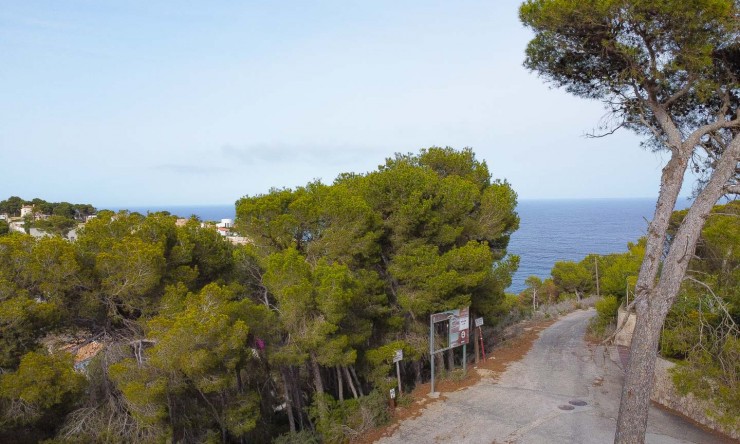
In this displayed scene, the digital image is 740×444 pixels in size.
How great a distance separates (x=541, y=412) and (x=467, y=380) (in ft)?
9.71

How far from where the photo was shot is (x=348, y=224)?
11.0 m

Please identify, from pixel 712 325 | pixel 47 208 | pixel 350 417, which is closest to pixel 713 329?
pixel 712 325

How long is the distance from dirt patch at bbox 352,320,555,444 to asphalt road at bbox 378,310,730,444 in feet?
0.70

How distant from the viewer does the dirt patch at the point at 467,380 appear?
1002 cm

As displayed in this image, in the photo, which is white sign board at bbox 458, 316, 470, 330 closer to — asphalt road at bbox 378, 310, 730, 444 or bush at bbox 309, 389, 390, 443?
asphalt road at bbox 378, 310, 730, 444

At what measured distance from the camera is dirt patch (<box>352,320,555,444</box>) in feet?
32.9

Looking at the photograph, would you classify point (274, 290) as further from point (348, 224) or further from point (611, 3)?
point (611, 3)

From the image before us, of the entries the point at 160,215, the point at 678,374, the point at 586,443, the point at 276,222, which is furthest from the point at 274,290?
the point at 678,374

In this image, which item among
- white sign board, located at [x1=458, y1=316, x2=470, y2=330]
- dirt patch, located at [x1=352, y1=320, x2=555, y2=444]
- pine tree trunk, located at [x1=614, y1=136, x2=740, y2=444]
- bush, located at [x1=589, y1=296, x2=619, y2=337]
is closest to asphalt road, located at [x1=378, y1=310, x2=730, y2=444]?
dirt patch, located at [x1=352, y1=320, x2=555, y2=444]

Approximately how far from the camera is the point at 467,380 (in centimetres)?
1291

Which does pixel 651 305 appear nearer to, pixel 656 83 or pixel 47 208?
pixel 656 83

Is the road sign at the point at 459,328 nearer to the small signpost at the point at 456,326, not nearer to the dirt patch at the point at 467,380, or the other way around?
the small signpost at the point at 456,326

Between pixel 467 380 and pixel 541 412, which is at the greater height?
pixel 541 412

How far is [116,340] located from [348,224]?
5324 mm
